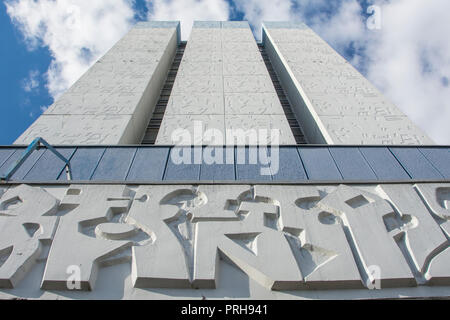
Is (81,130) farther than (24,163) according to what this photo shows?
Yes

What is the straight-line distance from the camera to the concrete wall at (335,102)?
29.6 ft

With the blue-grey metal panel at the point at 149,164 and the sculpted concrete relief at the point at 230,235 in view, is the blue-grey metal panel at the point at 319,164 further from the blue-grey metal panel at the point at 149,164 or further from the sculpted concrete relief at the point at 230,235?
the blue-grey metal panel at the point at 149,164

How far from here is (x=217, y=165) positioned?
595 centimetres

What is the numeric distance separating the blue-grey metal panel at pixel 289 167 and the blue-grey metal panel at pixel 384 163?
1340 millimetres

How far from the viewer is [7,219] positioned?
4379 millimetres

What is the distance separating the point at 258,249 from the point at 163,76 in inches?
541

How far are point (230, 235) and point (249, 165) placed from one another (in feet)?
6.56

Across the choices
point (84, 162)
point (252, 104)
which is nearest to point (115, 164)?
point (84, 162)

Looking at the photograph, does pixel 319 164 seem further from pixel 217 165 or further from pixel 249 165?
pixel 217 165

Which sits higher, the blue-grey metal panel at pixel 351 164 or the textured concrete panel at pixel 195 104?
the textured concrete panel at pixel 195 104

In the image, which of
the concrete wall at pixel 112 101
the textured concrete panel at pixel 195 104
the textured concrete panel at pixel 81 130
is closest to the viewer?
the textured concrete panel at pixel 81 130

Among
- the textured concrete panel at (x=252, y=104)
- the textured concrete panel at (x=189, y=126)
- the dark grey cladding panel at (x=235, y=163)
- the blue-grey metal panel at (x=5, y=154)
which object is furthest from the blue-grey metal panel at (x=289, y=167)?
the blue-grey metal panel at (x=5, y=154)

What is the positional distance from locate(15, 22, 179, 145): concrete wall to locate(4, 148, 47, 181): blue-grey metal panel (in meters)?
1.97

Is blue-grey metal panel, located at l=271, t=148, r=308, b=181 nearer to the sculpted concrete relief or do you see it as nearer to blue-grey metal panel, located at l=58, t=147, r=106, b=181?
the sculpted concrete relief
